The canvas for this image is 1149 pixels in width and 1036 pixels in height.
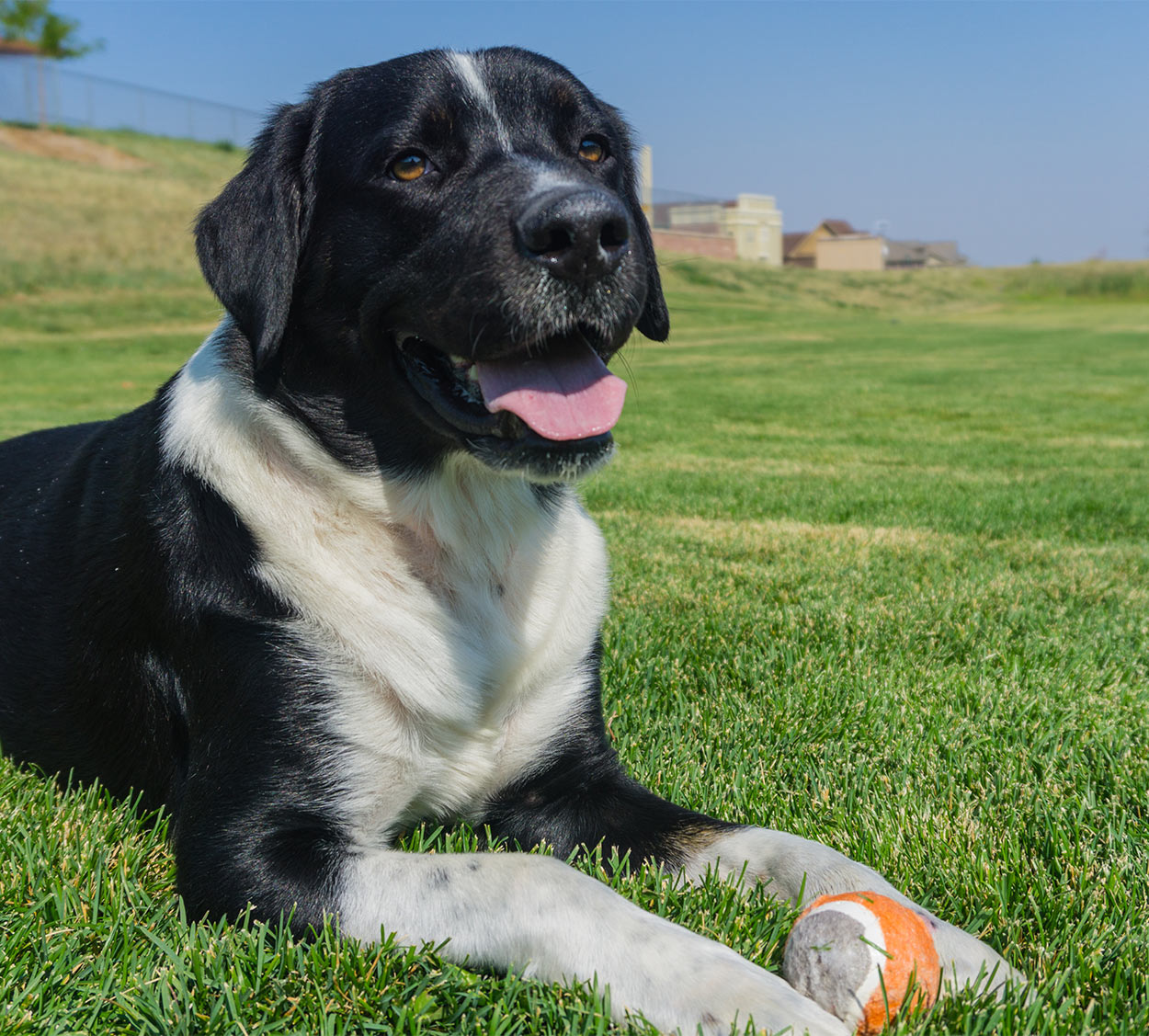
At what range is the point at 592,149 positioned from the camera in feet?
10.5

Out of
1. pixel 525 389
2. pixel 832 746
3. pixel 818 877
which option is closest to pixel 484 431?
pixel 525 389

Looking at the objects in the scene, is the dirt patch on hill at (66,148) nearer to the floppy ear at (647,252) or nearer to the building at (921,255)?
the floppy ear at (647,252)

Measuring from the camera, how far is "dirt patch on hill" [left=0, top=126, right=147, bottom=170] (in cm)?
4978

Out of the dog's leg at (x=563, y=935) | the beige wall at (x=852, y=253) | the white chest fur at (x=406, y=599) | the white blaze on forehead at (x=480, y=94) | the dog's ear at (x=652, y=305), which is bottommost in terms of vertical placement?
the beige wall at (x=852, y=253)

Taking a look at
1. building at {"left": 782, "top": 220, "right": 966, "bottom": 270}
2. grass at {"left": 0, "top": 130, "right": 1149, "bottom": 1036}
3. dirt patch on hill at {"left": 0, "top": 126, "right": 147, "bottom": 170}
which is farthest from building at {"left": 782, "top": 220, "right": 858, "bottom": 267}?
grass at {"left": 0, "top": 130, "right": 1149, "bottom": 1036}

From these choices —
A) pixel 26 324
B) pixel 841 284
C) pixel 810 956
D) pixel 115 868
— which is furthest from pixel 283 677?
pixel 841 284

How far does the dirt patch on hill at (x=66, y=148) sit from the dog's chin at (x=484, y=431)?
52.6 metres

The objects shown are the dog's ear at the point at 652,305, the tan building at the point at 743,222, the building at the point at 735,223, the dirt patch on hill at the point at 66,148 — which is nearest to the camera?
the dog's ear at the point at 652,305

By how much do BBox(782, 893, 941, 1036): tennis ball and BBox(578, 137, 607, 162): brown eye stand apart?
2083 mm

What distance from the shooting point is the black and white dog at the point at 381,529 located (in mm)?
2568

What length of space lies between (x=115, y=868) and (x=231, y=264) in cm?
151

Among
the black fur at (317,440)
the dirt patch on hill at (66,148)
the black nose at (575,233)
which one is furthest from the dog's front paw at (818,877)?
the dirt patch on hill at (66,148)

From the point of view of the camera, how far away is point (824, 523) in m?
7.41

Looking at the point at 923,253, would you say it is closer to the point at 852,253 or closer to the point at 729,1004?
the point at 852,253
